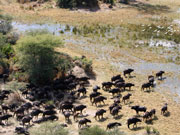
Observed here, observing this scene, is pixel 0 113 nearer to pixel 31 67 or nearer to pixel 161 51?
pixel 31 67

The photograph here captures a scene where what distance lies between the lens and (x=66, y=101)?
67.3 ft

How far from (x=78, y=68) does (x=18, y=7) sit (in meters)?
26.9

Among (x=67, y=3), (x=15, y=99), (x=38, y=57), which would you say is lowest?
(x=15, y=99)

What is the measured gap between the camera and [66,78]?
24.9 metres

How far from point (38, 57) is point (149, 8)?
30.2 m

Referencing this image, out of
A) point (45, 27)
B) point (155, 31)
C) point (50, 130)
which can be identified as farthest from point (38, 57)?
point (155, 31)

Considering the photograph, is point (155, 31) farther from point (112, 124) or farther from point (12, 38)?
point (112, 124)

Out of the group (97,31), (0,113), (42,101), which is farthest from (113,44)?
(0,113)

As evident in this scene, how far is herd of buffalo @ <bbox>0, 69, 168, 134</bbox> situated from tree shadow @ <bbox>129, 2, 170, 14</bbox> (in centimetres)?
2491

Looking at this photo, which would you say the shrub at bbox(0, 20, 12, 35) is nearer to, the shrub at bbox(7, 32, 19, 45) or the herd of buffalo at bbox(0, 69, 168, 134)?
the shrub at bbox(7, 32, 19, 45)

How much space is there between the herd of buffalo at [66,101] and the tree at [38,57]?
3.36 feet

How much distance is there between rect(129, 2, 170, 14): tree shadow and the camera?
48.3 metres

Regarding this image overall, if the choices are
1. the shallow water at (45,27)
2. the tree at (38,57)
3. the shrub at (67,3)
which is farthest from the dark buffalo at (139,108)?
the shrub at (67,3)

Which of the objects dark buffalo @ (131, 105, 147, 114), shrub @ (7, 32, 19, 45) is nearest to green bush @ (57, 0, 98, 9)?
shrub @ (7, 32, 19, 45)
